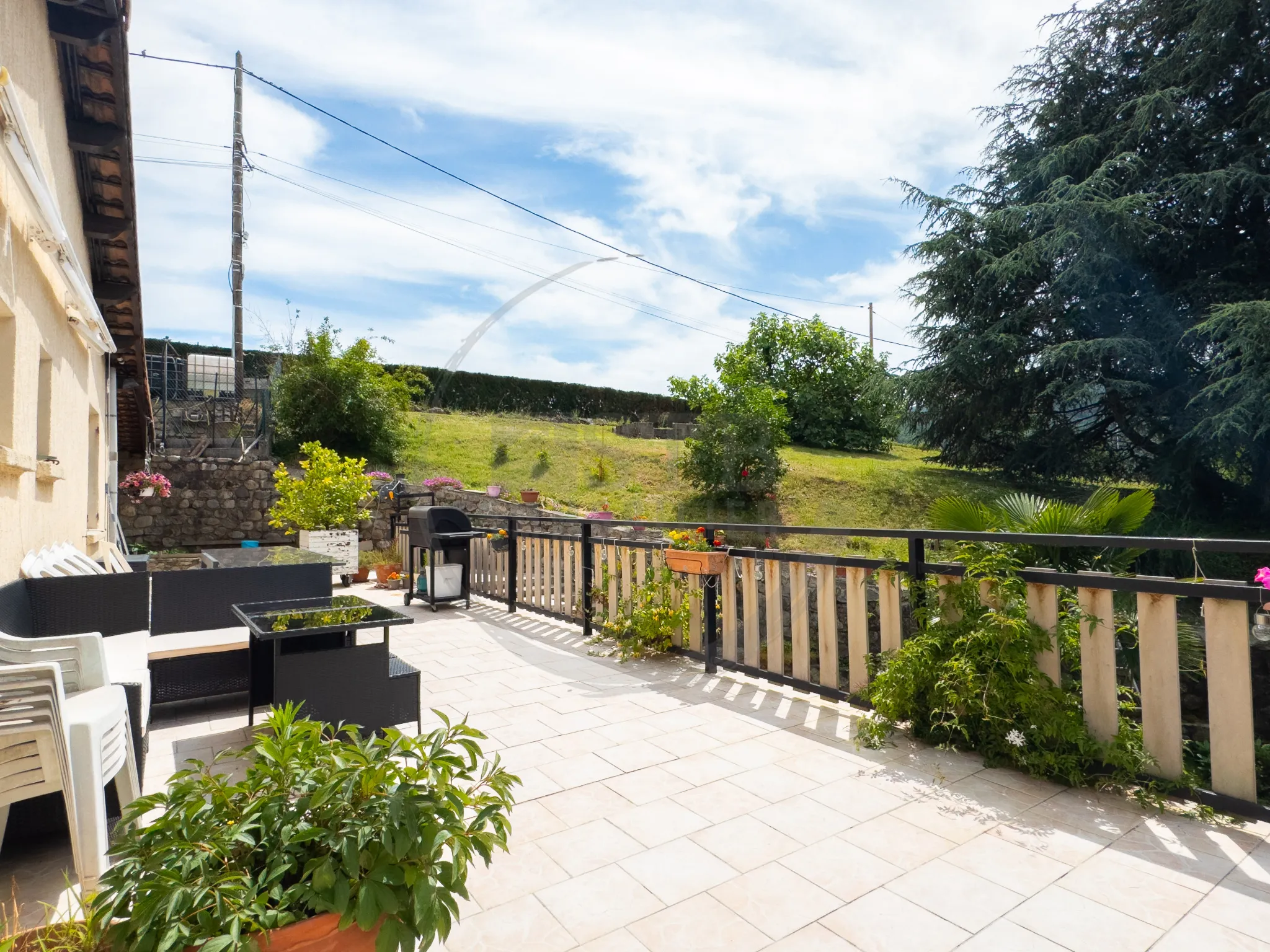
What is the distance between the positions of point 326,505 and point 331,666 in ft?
23.9

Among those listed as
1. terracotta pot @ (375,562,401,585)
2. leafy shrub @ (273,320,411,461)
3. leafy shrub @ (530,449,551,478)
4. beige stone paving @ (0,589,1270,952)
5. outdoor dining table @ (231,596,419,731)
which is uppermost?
leafy shrub @ (273,320,411,461)

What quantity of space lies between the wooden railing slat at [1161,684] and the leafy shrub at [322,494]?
30.5 ft

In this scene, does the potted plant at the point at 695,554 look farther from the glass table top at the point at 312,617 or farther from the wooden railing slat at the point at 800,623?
the glass table top at the point at 312,617

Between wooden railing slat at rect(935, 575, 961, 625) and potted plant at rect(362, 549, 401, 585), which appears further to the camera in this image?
potted plant at rect(362, 549, 401, 585)

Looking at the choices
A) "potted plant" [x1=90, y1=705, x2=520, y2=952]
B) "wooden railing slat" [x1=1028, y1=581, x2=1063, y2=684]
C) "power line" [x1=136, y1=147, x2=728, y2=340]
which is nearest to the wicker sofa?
"potted plant" [x1=90, y1=705, x2=520, y2=952]

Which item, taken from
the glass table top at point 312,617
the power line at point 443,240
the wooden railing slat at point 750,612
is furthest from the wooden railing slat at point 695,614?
the power line at point 443,240

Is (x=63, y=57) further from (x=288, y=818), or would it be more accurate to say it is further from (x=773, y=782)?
(x=773, y=782)

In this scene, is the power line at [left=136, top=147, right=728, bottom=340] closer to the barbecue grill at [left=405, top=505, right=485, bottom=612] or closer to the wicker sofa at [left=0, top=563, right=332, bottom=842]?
the barbecue grill at [left=405, top=505, right=485, bottom=612]

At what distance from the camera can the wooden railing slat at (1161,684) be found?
7.82 ft

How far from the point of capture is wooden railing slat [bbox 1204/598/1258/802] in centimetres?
222

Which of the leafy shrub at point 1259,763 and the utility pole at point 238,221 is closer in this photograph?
the leafy shrub at point 1259,763

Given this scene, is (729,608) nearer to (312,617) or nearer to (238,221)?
(312,617)

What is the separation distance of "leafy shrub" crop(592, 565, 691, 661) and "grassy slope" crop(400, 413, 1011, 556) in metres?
6.82

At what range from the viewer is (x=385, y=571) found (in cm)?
901
